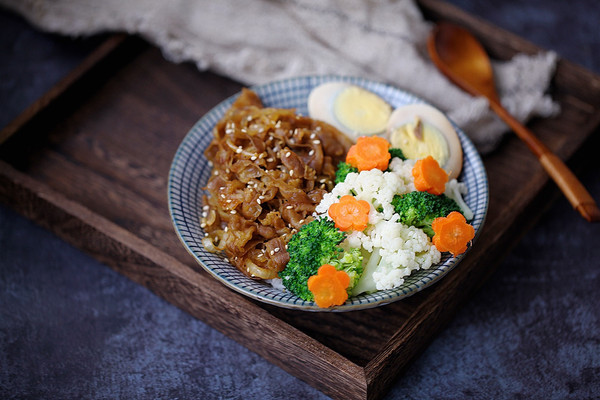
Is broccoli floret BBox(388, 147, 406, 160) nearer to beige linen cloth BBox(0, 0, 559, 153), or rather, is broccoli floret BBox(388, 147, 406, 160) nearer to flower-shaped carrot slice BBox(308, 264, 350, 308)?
flower-shaped carrot slice BBox(308, 264, 350, 308)

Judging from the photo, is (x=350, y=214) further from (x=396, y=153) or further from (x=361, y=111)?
(x=361, y=111)

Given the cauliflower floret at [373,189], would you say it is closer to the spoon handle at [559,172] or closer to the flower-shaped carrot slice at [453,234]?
the flower-shaped carrot slice at [453,234]

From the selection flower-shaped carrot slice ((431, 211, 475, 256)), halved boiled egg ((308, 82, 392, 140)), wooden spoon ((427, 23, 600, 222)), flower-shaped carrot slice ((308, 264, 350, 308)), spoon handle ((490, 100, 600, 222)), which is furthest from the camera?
wooden spoon ((427, 23, 600, 222))

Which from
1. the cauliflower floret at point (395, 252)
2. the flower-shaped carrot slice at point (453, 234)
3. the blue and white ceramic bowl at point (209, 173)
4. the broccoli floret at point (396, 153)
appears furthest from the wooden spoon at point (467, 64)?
the cauliflower floret at point (395, 252)

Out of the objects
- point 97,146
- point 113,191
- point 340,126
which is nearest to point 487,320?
point 340,126

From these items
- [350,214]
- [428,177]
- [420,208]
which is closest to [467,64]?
[428,177]

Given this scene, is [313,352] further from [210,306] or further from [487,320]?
[487,320]

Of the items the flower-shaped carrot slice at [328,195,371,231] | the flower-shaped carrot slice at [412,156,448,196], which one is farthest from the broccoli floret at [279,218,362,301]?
the flower-shaped carrot slice at [412,156,448,196]
